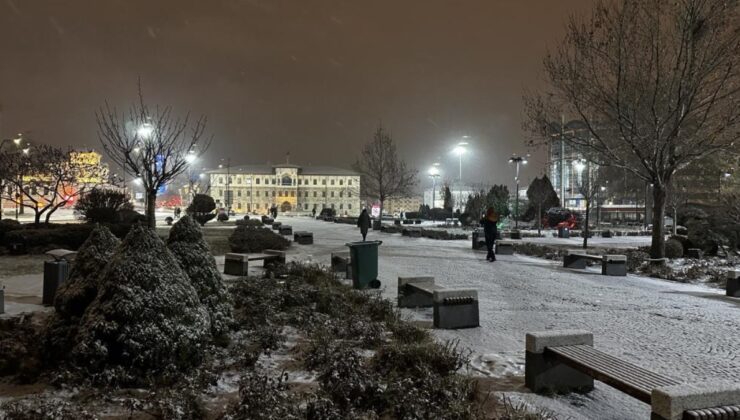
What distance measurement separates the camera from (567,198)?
103750 mm

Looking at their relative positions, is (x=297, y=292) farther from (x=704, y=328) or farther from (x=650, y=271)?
(x=650, y=271)

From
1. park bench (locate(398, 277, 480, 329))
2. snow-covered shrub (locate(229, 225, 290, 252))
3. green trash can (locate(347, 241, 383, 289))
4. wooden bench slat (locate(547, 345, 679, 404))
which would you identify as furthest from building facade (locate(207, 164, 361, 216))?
wooden bench slat (locate(547, 345, 679, 404))

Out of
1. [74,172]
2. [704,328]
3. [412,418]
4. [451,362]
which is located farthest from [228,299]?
[74,172]

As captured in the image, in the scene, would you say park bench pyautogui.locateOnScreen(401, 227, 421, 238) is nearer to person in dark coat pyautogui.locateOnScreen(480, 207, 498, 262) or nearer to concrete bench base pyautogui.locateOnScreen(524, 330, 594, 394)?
person in dark coat pyautogui.locateOnScreen(480, 207, 498, 262)

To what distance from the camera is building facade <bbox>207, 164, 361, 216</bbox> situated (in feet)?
431

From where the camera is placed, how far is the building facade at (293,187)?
431 feet

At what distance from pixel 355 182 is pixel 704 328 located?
134808mm

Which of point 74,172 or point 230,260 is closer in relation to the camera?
point 230,260

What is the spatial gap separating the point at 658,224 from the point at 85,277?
16.7 meters

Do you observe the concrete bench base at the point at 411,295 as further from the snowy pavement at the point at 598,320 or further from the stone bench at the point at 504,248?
the stone bench at the point at 504,248

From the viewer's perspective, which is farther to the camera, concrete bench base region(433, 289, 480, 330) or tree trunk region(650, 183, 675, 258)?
tree trunk region(650, 183, 675, 258)

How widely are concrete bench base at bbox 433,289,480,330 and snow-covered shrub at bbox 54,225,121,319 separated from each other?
4284 millimetres

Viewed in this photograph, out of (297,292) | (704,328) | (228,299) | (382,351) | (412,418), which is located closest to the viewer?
(412,418)

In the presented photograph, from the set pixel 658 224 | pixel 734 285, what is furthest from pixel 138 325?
pixel 658 224
